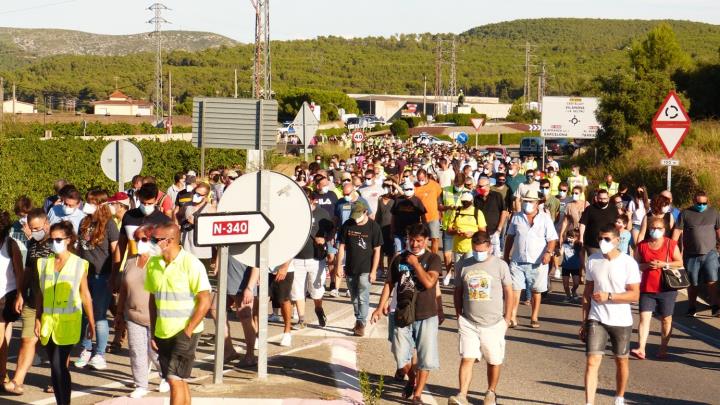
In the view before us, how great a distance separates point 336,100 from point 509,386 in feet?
421

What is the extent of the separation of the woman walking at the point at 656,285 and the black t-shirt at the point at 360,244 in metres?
3.33

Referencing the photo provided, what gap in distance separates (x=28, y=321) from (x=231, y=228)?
2.37m

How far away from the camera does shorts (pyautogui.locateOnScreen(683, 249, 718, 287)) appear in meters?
15.1

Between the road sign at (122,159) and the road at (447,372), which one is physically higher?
the road sign at (122,159)

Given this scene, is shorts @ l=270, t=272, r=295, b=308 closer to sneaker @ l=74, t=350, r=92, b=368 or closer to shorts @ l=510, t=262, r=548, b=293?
sneaker @ l=74, t=350, r=92, b=368

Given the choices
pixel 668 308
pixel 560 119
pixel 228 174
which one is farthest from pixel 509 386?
pixel 560 119

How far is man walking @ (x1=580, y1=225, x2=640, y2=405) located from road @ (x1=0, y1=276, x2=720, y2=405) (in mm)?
693

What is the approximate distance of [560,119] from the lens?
167ft

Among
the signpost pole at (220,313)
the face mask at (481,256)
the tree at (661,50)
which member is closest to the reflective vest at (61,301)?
the signpost pole at (220,313)

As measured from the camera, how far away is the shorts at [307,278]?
1364 cm

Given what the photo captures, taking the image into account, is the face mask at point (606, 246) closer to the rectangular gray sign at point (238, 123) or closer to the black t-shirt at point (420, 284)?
the black t-shirt at point (420, 284)

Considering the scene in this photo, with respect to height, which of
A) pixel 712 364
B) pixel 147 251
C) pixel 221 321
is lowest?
pixel 712 364

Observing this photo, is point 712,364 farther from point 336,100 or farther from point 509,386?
point 336,100

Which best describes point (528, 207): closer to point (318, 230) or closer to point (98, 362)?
point (318, 230)
